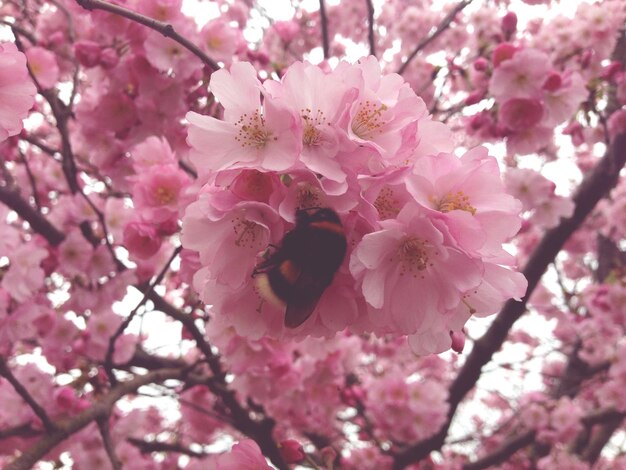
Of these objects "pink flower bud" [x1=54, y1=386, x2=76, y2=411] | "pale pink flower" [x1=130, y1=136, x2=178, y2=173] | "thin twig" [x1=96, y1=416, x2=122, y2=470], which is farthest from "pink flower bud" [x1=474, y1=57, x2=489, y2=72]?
"pink flower bud" [x1=54, y1=386, x2=76, y2=411]

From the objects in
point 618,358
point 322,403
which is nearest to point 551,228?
point 618,358

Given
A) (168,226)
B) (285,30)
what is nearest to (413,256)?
(168,226)

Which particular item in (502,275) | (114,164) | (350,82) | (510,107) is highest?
(114,164)

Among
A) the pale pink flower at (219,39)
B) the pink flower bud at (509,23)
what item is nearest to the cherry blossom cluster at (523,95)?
the pink flower bud at (509,23)

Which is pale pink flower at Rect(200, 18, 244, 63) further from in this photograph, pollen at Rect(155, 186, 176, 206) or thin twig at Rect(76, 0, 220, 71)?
thin twig at Rect(76, 0, 220, 71)

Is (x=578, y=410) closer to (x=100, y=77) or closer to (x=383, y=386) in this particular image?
(x=383, y=386)

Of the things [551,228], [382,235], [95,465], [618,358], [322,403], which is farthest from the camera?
[618,358]

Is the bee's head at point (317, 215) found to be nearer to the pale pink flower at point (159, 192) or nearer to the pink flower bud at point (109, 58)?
the pale pink flower at point (159, 192)

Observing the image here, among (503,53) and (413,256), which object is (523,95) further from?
(413,256)
